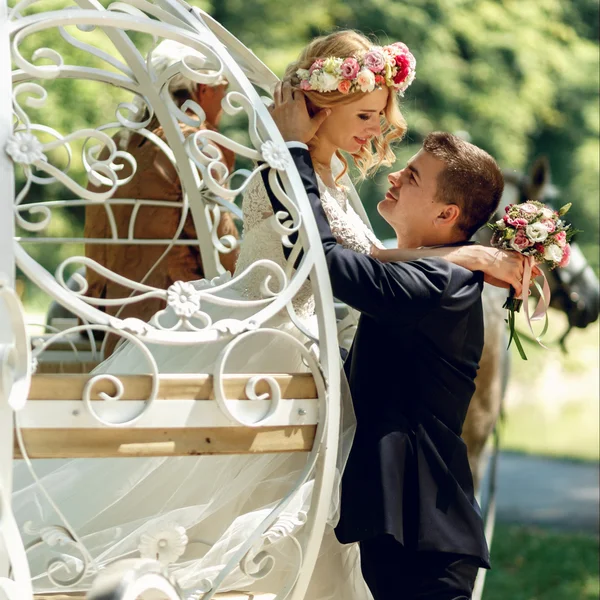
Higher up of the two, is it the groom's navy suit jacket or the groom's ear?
the groom's ear

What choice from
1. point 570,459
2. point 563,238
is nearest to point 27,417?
point 563,238

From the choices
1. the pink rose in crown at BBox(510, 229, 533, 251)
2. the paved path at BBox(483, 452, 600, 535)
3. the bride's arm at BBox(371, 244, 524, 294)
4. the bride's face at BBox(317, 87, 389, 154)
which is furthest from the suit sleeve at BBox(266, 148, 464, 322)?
the paved path at BBox(483, 452, 600, 535)

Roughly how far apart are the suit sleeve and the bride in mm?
132

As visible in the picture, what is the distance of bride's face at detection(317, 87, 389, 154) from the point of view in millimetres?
2611

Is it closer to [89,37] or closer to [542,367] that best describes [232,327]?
[89,37]

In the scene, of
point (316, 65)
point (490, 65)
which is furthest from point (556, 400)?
point (316, 65)

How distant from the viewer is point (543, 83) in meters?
11.7

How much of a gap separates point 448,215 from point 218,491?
2.92 feet

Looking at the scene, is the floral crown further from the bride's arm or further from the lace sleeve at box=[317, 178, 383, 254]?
the bride's arm

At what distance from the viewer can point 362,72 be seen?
2510 millimetres

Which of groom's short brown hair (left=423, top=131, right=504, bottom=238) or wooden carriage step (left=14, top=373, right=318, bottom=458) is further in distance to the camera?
groom's short brown hair (left=423, top=131, right=504, bottom=238)

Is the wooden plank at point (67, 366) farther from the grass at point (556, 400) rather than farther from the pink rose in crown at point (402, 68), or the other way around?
the grass at point (556, 400)

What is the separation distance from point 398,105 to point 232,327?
3.00 ft


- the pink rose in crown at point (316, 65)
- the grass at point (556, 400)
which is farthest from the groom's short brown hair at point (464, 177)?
the grass at point (556, 400)
